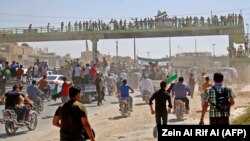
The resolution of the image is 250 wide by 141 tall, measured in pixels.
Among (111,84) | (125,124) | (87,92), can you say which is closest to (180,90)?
(125,124)

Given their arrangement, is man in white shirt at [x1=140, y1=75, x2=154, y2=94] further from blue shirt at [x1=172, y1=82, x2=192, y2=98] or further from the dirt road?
blue shirt at [x1=172, y1=82, x2=192, y2=98]

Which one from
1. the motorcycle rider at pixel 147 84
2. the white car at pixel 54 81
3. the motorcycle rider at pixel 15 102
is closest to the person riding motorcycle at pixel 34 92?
the motorcycle rider at pixel 15 102

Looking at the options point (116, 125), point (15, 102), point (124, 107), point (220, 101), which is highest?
point (220, 101)

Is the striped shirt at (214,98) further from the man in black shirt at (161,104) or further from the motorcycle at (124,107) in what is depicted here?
the motorcycle at (124,107)

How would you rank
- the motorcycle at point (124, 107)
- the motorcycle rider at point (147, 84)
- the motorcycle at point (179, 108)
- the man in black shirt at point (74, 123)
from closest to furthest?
1. the man in black shirt at point (74, 123)
2. the motorcycle at point (179, 108)
3. the motorcycle at point (124, 107)
4. the motorcycle rider at point (147, 84)

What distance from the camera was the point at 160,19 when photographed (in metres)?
52.1

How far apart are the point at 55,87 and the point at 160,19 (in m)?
29.0

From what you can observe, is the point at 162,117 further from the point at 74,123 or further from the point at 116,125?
the point at 74,123

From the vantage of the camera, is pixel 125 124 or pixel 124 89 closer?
pixel 125 124

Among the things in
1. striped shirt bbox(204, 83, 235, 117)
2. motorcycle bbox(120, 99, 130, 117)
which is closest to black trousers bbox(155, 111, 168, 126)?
striped shirt bbox(204, 83, 235, 117)

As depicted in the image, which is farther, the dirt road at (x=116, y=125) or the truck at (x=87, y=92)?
the truck at (x=87, y=92)

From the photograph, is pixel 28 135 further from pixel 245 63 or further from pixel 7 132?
pixel 245 63

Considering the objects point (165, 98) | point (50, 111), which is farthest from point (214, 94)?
point (50, 111)

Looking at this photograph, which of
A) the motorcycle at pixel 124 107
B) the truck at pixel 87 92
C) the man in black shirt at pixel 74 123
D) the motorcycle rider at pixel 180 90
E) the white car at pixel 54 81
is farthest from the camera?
the white car at pixel 54 81
